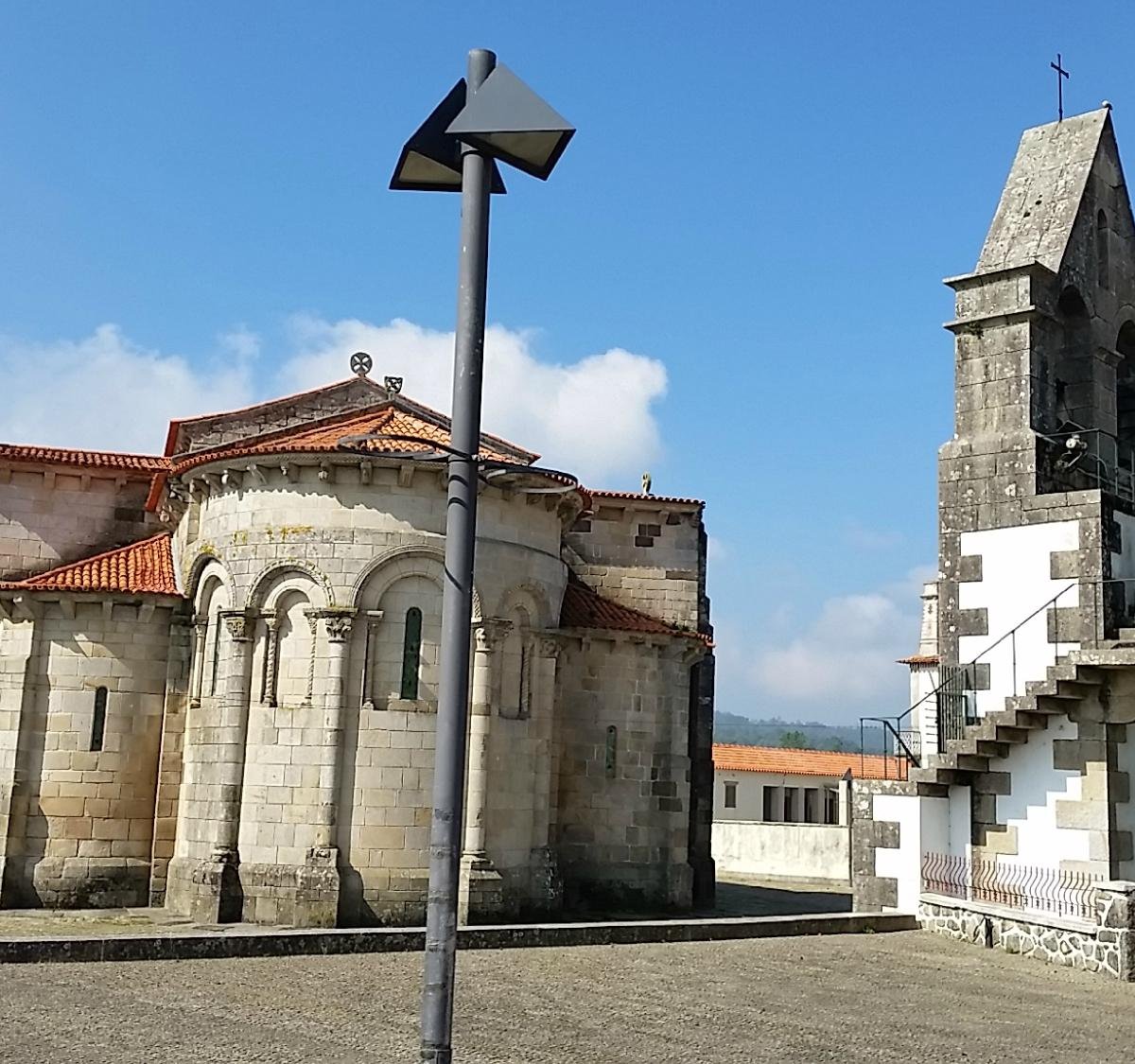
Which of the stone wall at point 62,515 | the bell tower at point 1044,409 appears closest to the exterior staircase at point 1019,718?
the bell tower at point 1044,409

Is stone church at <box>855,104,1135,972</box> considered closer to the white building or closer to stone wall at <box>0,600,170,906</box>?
stone wall at <box>0,600,170,906</box>

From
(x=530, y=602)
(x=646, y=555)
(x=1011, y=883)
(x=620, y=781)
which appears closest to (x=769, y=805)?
(x=646, y=555)

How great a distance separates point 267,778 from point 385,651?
2.47 m

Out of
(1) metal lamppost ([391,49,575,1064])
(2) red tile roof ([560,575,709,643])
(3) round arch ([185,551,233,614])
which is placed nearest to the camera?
(1) metal lamppost ([391,49,575,1064])

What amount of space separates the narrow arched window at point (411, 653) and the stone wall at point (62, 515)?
699 centimetres

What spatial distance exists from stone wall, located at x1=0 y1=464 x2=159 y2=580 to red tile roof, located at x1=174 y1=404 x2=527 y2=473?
1.60m

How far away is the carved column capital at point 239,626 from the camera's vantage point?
19.6 meters

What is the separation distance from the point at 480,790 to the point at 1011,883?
7.52 meters

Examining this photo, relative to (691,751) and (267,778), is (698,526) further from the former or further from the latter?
(267,778)

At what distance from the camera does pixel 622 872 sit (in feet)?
76.8

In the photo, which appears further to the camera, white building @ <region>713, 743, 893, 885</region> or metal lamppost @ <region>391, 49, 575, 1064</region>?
white building @ <region>713, 743, 893, 885</region>

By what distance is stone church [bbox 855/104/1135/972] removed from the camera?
16891 mm

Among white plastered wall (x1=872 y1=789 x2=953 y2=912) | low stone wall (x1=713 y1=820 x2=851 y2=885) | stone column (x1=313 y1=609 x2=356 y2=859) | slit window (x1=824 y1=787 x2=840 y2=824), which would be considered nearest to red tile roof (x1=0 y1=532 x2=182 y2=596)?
stone column (x1=313 y1=609 x2=356 y2=859)

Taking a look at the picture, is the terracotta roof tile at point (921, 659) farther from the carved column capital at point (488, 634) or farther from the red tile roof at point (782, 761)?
the carved column capital at point (488, 634)
